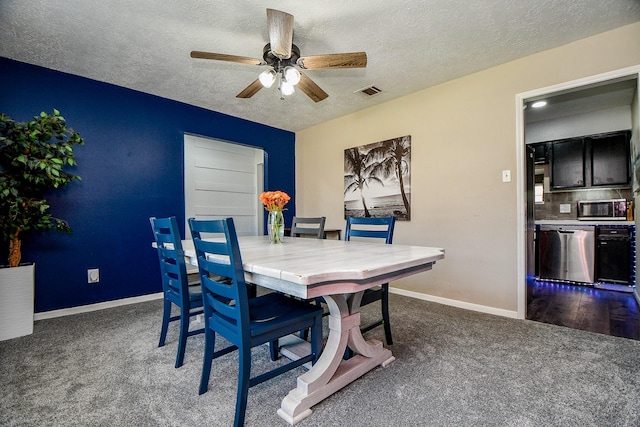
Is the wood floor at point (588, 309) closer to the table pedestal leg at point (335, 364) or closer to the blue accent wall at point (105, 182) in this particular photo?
the table pedestal leg at point (335, 364)

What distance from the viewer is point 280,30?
72.1 inches

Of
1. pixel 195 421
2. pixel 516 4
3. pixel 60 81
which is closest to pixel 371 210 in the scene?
pixel 516 4

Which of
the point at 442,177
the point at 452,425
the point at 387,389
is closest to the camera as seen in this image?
A: the point at 452,425

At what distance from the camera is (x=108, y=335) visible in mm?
2334

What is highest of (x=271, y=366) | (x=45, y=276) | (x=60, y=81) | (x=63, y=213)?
(x=60, y=81)

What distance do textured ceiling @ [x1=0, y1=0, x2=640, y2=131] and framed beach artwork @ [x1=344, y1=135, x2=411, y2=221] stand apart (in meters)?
0.84

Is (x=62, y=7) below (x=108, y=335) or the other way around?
the other way around

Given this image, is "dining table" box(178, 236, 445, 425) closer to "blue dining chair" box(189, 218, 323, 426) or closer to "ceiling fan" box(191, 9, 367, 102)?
"blue dining chair" box(189, 218, 323, 426)

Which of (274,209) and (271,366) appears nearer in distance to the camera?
(271,366)

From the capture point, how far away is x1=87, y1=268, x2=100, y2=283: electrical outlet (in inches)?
117

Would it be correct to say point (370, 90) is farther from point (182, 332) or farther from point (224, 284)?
point (182, 332)

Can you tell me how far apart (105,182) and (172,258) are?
6.33 feet

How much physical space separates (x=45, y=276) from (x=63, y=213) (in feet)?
2.01

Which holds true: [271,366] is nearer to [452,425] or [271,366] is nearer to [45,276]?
[452,425]
